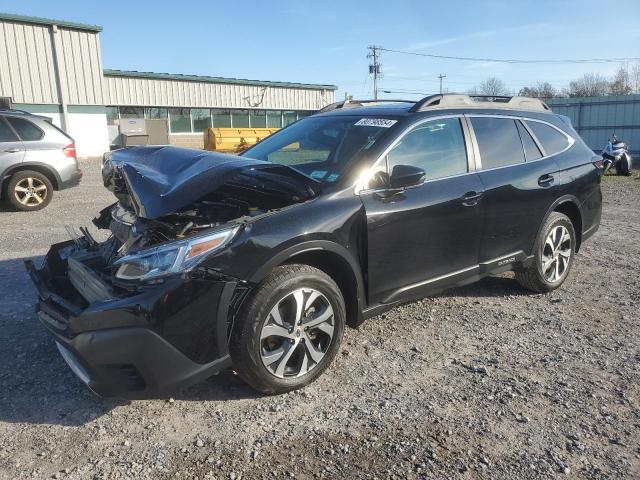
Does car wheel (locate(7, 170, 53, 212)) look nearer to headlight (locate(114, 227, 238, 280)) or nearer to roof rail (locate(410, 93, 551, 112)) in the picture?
headlight (locate(114, 227, 238, 280))

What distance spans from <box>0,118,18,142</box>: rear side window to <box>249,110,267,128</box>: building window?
2638 centimetres

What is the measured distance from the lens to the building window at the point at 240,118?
33.9m

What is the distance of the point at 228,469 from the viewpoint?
256 centimetres

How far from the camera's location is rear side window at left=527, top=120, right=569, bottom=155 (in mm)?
4974

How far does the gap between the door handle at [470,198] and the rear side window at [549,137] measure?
1290 millimetres

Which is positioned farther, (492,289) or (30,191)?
(30,191)

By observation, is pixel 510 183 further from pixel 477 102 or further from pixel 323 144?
pixel 323 144

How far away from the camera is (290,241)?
3.09 m

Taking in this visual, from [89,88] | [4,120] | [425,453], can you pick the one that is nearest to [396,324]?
[425,453]

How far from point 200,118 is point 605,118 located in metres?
22.3

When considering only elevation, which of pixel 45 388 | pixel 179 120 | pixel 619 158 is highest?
pixel 179 120

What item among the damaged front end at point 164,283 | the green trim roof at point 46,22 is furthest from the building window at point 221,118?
the damaged front end at point 164,283

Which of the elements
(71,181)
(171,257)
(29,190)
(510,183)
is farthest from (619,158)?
(171,257)

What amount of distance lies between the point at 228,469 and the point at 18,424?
1280 mm
